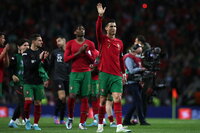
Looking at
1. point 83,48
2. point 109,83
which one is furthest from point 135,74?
point 109,83

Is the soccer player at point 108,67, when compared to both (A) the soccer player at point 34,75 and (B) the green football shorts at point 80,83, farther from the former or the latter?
(A) the soccer player at point 34,75

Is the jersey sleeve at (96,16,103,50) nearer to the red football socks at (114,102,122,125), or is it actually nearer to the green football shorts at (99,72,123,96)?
the green football shorts at (99,72,123,96)

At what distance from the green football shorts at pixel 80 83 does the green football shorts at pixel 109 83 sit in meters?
1.36

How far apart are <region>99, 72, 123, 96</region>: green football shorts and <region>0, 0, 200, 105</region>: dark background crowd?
49.5ft

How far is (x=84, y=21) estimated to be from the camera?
2981cm

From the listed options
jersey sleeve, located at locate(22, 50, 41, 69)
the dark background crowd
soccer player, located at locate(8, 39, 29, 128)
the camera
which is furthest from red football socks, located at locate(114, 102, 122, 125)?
the dark background crowd

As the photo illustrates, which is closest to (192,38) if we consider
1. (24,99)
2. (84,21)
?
(84,21)

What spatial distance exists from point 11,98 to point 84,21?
292 inches

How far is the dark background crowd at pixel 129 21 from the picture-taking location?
27.7 metres

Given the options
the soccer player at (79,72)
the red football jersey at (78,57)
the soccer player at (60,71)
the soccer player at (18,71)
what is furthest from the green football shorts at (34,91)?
the soccer player at (60,71)

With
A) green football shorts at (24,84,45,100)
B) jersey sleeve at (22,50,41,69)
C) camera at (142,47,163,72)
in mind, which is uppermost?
camera at (142,47,163,72)

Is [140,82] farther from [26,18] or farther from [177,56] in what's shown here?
[26,18]

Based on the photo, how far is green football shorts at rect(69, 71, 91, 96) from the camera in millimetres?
13093

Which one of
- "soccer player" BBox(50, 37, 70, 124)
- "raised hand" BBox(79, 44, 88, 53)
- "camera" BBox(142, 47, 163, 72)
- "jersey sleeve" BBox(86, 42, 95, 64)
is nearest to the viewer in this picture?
"raised hand" BBox(79, 44, 88, 53)
